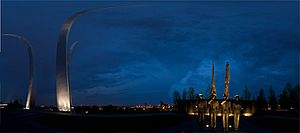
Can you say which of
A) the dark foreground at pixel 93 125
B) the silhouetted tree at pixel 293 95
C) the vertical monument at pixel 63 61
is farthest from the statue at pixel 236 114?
the silhouetted tree at pixel 293 95

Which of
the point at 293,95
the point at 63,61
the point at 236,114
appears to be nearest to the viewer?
the point at 236,114

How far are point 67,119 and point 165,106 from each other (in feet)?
417

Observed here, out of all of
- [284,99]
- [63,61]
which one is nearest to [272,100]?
[284,99]

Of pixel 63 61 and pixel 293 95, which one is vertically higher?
pixel 63 61

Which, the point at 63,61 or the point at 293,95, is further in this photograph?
the point at 293,95

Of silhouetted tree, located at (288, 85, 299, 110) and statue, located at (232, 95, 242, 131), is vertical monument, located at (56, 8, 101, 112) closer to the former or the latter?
statue, located at (232, 95, 242, 131)

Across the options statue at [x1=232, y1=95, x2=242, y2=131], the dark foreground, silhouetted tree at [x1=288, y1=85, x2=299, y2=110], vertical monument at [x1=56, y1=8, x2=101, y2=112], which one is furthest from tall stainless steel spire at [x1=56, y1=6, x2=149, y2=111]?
silhouetted tree at [x1=288, y1=85, x2=299, y2=110]

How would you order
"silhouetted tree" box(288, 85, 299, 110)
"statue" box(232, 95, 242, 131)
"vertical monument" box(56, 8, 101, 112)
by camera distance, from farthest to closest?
1. "silhouetted tree" box(288, 85, 299, 110)
2. "vertical monument" box(56, 8, 101, 112)
3. "statue" box(232, 95, 242, 131)

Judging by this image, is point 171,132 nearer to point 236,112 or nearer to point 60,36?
point 236,112

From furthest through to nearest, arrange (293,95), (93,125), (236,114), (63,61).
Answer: (293,95)
(63,61)
(236,114)
(93,125)

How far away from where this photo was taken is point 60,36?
166 feet

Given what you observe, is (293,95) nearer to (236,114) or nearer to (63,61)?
(63,61)

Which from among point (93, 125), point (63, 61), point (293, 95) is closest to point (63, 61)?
point (63, 61)

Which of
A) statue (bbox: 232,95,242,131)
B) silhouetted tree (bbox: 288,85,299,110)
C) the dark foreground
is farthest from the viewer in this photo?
silhouetted tree (bbox: 288,85,299,110)
